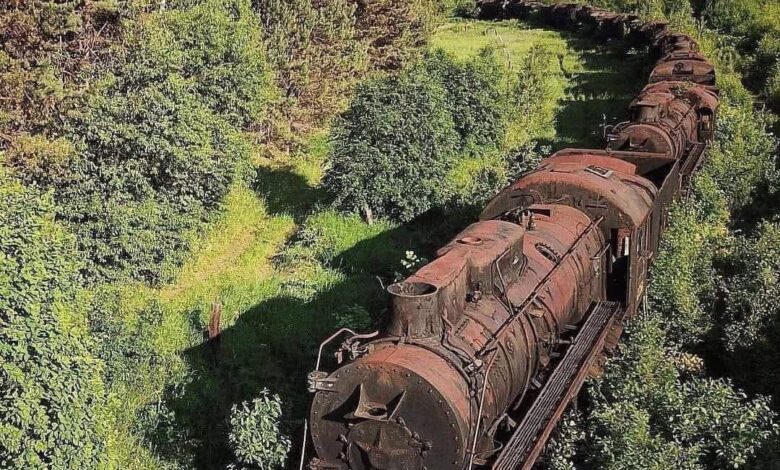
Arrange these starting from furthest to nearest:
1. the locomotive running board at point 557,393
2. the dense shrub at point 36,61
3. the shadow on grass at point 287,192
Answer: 1. the shadow on grass at point 287,192
2. the dense shrub at point 36,61
3. the locomotive running board at point 557,393

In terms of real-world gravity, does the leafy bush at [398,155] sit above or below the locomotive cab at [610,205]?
below

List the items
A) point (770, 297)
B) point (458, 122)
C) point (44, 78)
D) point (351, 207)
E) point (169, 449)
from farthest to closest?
point (458, 122), point (351, 207), point (44, 78), point (770, 297), point (169, 449)

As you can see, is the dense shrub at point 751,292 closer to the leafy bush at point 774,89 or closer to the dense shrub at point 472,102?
the dense shrub at point 472,102

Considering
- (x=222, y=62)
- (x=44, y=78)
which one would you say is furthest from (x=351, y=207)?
(x=44, y=78)

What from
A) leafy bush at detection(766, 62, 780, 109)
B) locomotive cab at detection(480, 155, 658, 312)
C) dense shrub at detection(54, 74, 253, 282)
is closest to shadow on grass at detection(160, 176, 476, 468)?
locomotive cab at detection(480, 155, 658, 312)

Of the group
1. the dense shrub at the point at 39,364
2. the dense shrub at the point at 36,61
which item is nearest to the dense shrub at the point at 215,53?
the dense shrub at the point at 36,61

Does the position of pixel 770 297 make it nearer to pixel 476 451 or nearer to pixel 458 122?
pixel 476 451

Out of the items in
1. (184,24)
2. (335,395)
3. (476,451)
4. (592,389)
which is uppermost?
(184,24)
